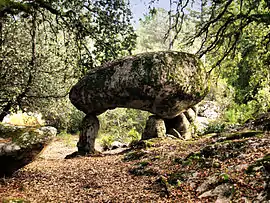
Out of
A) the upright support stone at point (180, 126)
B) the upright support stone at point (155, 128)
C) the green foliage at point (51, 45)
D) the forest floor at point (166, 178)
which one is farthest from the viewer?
the upright support stone at point (180, 126)

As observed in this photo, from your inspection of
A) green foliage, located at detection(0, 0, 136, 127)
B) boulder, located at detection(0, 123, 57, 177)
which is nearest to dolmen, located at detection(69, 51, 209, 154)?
green foliage, located at detection(0, 0, 136, 127)

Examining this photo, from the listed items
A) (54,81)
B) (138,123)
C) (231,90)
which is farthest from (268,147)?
(138,123)

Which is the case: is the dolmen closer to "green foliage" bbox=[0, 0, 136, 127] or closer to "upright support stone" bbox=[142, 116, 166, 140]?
"upright support stone" bbox=[142, 116, 166, 140]

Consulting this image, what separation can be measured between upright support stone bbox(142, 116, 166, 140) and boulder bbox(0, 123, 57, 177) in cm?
562

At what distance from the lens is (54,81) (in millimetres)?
15242

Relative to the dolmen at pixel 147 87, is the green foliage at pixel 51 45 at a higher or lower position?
higher

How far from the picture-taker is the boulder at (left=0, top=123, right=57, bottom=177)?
6.67 metres

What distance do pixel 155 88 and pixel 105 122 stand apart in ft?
44.1

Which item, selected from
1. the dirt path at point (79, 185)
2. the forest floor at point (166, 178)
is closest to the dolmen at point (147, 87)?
the forest floor at point (166, 178)

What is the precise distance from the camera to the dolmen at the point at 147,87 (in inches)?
423

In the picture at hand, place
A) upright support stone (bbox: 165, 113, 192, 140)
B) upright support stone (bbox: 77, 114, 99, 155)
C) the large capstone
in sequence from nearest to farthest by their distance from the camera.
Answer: the large capstone
upright support stone (bbox: 77, 114, 99, 155)
upright support stone (bbox: 165, 113, 192, 140)

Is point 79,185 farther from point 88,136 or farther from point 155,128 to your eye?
point 155,128

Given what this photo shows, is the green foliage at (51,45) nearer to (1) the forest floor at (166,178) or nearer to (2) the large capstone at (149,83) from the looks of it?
(2) the large capstone at (149,83)

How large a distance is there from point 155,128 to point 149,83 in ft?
7.68
